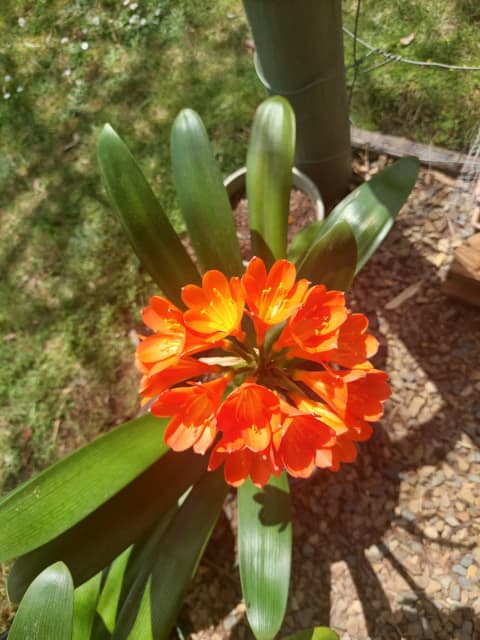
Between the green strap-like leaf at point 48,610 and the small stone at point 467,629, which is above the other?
the green strap-like leaf at point 48,610

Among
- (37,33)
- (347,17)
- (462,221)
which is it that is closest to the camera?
(462,221)

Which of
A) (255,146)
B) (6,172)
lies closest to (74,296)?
(6,172)

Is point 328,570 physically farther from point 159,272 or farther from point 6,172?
point 6,172

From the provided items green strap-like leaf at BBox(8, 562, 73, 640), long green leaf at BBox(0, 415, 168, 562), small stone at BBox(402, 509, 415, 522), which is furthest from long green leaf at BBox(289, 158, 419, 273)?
green strap-like leaf at BBox(8, 562, 73, 640)

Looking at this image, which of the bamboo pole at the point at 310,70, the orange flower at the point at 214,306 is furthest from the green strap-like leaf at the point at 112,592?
the bamboo pole at the point at 310,70

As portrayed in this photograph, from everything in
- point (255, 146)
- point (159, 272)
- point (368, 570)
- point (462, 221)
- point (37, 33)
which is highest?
point (37, 33)

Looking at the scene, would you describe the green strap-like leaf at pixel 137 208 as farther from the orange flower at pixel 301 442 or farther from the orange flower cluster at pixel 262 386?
the orange flower at pixel 301 442
